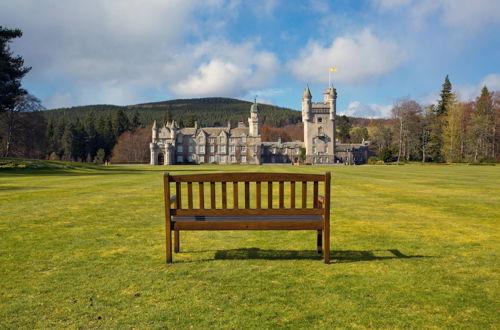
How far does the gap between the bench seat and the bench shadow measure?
73cm

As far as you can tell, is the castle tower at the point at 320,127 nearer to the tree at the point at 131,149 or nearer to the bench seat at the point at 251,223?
the tree at the point at 131,149

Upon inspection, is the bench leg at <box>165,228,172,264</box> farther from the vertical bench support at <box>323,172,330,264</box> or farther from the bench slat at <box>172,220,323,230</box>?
the vertical bench support at <box>323,172,330,264</box>

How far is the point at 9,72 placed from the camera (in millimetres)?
32656

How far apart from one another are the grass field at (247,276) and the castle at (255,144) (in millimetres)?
85593

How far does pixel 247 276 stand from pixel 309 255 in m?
1.58

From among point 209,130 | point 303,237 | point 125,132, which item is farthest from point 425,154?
point 303,237

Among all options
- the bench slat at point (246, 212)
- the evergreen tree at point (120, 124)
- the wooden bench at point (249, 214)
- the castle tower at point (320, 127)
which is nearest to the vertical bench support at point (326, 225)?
the wooden bench at point (249, 214)

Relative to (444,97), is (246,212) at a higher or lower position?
lower

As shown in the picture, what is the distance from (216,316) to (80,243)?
4.32 m

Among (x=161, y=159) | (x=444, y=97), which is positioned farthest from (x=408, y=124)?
(x=161, y=159)

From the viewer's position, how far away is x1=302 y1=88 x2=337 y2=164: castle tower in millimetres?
93625

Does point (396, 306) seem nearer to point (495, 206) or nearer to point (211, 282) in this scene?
point (211, 282)

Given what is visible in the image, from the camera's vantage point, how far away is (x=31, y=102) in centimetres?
5434

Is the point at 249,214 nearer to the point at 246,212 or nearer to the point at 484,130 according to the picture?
the point at 246,212
